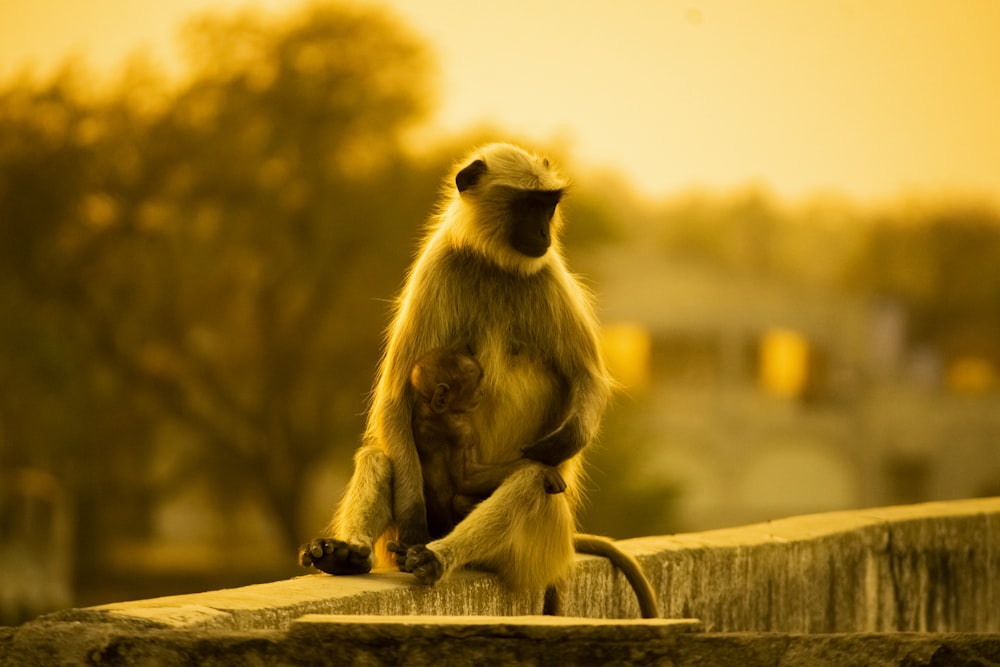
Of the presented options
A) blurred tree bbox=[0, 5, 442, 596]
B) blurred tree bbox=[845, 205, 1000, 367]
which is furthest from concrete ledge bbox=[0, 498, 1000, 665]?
blurred tree bbox=[845, 205, 1000, 367]

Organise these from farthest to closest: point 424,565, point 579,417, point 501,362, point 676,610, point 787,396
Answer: point 787,396, point 676,610, point 501,362, point 579,417, point 424,565

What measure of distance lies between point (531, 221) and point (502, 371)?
519 millimetres

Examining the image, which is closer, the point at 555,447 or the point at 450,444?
the point at 555,447

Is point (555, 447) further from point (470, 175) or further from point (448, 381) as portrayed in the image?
point (470, 175)

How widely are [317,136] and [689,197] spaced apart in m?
14.5

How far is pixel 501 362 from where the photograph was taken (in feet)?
18.6

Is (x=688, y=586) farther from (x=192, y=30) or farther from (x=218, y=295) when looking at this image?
(x=192, y=30)

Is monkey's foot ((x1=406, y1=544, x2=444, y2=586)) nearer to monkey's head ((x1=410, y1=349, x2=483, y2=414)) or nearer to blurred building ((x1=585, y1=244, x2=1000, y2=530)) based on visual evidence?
monkey's head ((x1=410, y1=349, x2=483, y2=414))

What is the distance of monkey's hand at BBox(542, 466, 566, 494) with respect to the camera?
5.37 m

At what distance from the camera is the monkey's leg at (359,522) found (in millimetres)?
5062

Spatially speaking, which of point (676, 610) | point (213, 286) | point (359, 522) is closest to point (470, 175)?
point (359, 522)

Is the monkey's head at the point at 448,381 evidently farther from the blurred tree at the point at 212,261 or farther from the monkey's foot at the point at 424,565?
the blurred tree at the point at 212,261

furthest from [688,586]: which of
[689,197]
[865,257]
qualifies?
[689,197]

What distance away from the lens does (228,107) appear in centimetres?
2900
